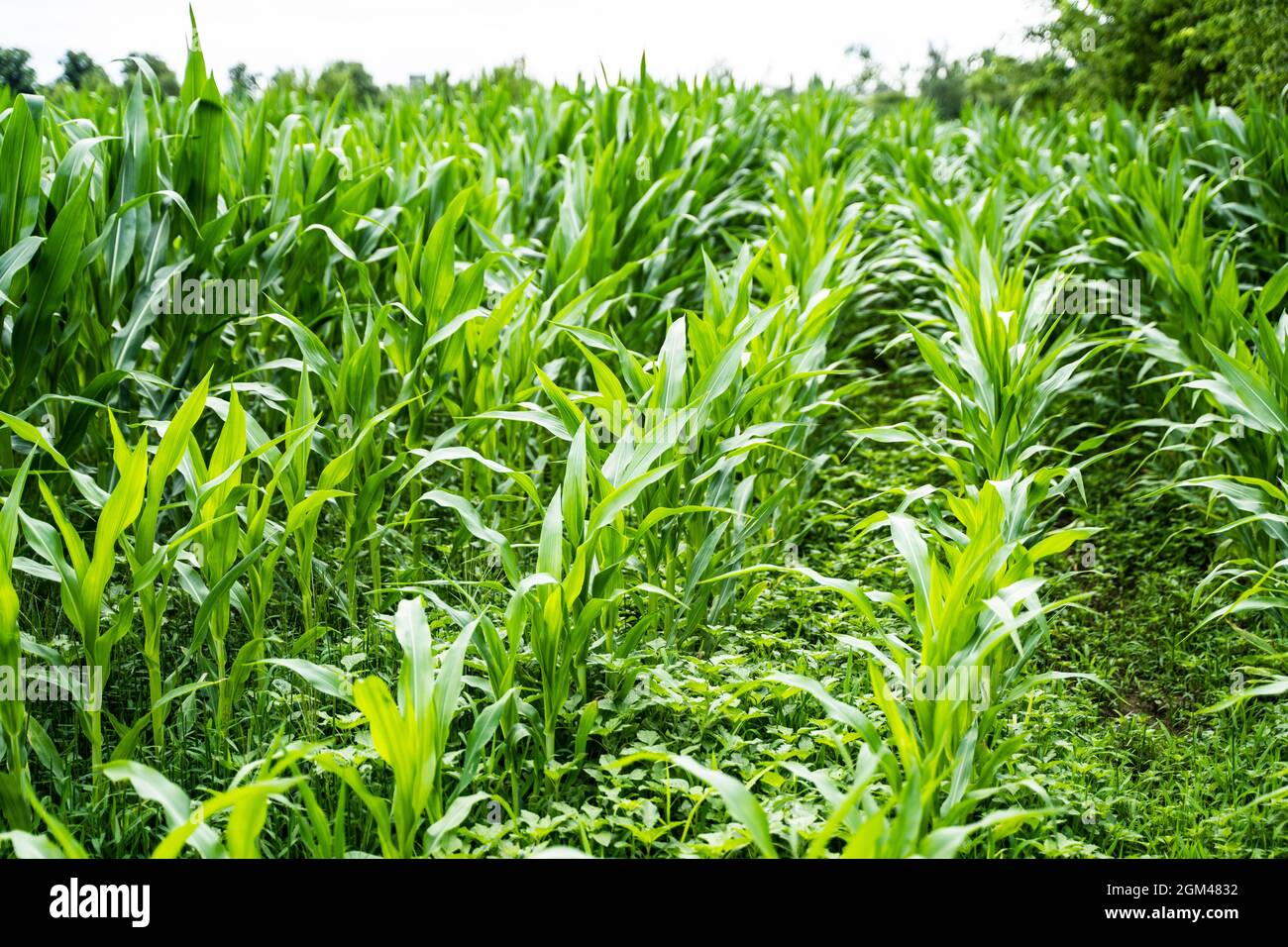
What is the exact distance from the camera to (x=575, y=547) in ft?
7.35

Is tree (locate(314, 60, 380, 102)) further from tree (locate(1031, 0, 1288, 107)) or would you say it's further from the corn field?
the corn field

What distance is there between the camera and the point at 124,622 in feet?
6.50

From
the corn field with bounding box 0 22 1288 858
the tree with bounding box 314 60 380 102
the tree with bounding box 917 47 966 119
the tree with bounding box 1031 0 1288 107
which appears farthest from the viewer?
the tree with bounding box 917 47 966 119

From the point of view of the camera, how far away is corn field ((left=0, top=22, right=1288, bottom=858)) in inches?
74.6

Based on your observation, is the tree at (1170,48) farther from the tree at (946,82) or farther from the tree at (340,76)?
the tree at (946,82)

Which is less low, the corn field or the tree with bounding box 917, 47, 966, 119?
the tree with bounding box 917, 47, 966, 119

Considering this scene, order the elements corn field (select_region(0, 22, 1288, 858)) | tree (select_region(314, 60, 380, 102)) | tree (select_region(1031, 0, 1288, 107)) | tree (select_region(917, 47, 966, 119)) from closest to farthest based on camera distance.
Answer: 1. corn field (select_region(0, 22, 1288, 858))
2. tree (select_region(1031, 0, 1288, 107))
3. tree (select_region(314, 60, 380, 102))
4. tree (select_region(917, 47, 966, 119))

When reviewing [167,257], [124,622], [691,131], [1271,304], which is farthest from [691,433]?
[691,131]

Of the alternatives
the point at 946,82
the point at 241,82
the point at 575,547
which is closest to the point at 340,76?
the point at 241,82

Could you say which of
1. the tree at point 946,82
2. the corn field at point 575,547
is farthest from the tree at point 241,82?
the tree at point 946,82

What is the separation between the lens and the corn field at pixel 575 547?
6.22ft

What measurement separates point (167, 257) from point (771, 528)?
1998 mm

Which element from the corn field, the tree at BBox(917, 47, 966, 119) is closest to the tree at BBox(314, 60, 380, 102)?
the corn field

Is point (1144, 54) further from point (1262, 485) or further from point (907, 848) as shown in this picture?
point (907, 848)
